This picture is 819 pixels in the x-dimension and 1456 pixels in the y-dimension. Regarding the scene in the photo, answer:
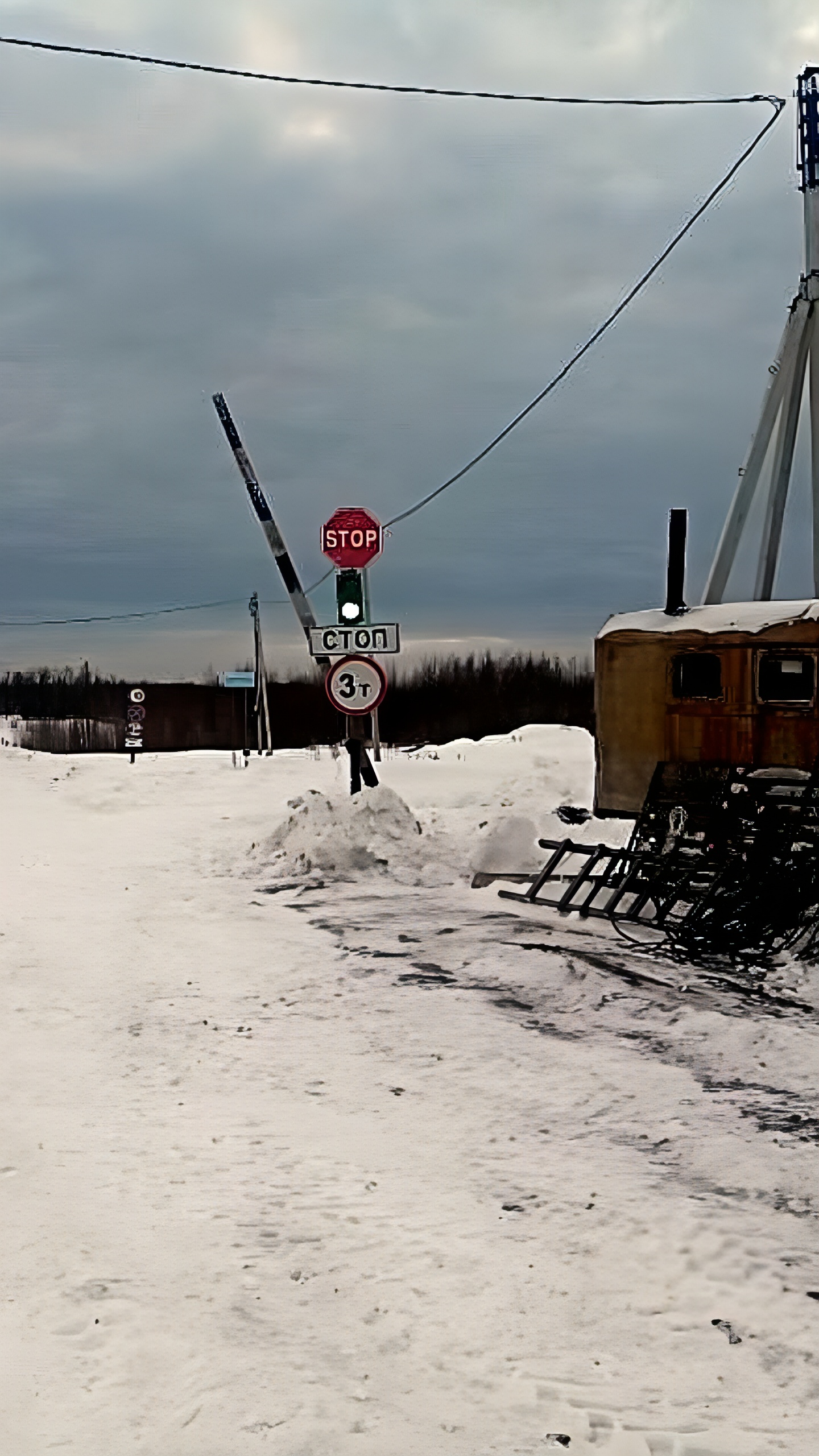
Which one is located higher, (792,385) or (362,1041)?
(792,385)

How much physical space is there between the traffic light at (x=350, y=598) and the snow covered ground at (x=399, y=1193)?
14.0 feet

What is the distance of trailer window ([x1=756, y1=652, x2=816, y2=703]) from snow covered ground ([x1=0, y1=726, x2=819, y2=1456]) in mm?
4521

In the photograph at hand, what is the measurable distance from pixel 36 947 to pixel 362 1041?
3231 millimetres

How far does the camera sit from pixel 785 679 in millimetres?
12711

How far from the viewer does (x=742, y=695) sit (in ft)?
42.3

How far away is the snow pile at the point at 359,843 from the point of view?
11703 mm

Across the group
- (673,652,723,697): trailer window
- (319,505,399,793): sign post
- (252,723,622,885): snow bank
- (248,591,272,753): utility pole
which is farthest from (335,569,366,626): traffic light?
(248,591,272,753): utility pole

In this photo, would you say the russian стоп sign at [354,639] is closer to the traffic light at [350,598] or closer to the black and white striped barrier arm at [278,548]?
the traffic light at [350,598]

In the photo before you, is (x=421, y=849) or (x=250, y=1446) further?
(x=421, y=849)

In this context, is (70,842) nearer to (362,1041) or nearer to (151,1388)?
(362,1041)

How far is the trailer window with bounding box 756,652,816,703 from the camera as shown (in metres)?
12.6

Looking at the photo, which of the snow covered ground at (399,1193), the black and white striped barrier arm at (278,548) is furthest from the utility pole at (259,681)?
the snow covered ground at (399,1193)

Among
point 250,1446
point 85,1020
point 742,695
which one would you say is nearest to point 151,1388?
point 250,1446

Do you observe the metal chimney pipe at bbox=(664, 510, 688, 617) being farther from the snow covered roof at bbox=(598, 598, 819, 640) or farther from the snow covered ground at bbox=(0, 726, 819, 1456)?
the snow covered ground at bbox=(0, 726, 819, 1456)
